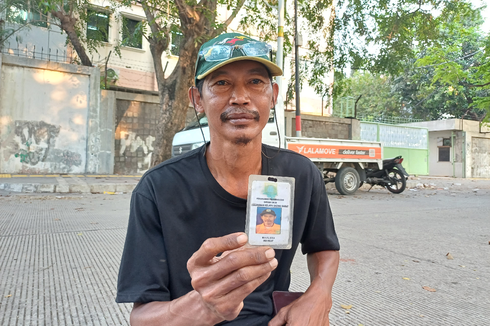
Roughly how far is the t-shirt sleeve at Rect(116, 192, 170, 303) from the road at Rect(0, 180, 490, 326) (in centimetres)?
119

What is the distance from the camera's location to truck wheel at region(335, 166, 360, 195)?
9.95m

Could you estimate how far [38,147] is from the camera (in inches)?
497

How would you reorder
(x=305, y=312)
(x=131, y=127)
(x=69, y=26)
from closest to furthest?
(x=305, y=312)
(x=69, y=26)
(x=131, y=127)

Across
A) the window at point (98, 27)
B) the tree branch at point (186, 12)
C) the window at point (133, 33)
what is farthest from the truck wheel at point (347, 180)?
the window at point (98, 27)

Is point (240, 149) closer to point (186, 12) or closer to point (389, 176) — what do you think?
point (186, 12)

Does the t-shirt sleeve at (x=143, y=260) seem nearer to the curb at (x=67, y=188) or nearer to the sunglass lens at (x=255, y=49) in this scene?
the sunglass lens at (x=255, y=49)

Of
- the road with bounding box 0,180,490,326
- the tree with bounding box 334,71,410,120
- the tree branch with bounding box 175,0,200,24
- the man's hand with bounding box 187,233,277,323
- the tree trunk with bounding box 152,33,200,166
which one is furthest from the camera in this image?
the tree with bounding box 334,71,410,120

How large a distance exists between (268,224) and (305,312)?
365 mm

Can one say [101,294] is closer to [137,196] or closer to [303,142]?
[137,196]

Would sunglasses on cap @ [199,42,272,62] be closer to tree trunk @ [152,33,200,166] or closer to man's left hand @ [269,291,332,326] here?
man's left hand @ [269,291,332,326]

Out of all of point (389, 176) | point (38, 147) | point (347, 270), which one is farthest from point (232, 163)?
point (38, 147)

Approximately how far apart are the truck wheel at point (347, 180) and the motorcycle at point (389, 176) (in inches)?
27.6

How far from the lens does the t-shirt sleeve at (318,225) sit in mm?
1480

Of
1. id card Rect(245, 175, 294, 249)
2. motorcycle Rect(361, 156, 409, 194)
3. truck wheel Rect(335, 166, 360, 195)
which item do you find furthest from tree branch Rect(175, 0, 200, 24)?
id card Rect(245, 175, 294, 249)
